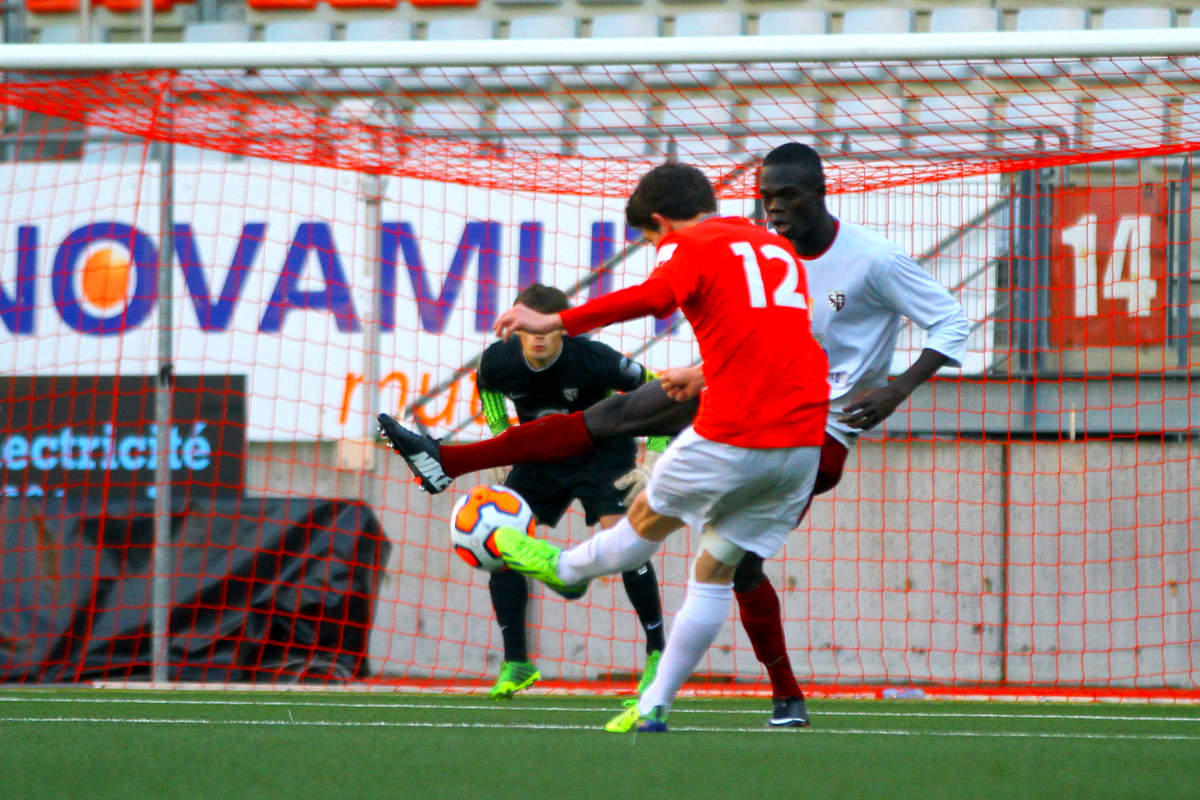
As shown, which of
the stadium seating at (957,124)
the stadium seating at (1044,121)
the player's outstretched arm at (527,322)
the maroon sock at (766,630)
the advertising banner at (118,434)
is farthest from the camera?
the advertising banner at (118,434)

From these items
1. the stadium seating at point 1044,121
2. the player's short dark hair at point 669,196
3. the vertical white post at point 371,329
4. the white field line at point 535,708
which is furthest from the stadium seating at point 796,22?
the player's short dark hair at point 669,196

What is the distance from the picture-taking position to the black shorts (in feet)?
20.1

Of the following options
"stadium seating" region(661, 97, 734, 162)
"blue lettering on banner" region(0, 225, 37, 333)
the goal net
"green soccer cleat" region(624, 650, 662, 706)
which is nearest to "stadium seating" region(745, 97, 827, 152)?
the goal net

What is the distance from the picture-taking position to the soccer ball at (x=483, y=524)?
4367 mm

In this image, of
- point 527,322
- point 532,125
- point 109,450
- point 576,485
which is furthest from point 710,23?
point 527,322

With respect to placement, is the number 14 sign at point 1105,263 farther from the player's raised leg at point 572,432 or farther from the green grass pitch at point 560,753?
the player's raised leg at point 572,432

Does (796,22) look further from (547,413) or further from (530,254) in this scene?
(547,413)

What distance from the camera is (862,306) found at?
4.73 metres

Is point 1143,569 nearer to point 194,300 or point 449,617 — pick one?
point 449,617

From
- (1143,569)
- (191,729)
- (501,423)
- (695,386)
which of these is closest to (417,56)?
(501,423)

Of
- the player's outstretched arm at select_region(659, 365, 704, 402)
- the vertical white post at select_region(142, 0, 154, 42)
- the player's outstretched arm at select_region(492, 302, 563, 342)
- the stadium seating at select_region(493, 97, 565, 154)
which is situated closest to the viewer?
the player's outstretched arm at select_region(492, 302, 563, 342)

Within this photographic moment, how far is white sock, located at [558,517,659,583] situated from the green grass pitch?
1.48 feet

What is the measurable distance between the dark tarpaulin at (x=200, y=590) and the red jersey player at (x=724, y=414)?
3.49 meters

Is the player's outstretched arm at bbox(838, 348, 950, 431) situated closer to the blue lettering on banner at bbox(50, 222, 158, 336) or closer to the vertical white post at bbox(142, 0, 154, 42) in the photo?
the blue lettering on banner at bbox(50, 222, 158, 336)
